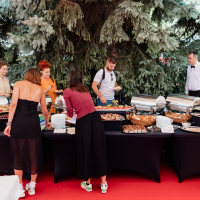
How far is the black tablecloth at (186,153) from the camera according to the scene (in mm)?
2371

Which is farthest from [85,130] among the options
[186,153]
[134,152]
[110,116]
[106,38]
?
[106,38]

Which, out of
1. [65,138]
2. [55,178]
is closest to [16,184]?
[65,138]

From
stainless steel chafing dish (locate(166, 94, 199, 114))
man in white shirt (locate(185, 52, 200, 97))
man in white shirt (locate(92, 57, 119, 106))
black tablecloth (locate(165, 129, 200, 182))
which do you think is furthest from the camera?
man in white shirt (locate(185, 52, 200, 97))

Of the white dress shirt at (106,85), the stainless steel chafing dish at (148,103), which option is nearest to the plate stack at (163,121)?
the stainless steel chafing dish at (148,103)

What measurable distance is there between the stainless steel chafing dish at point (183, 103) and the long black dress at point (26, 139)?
196 cm

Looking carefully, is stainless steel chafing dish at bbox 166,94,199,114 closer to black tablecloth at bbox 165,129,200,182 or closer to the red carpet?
black tablecloth at bbox 165,129,200,182

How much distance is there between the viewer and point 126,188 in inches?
93.9

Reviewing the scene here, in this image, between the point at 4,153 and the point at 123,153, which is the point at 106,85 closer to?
the point at 123,153

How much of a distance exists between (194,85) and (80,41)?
2.86m

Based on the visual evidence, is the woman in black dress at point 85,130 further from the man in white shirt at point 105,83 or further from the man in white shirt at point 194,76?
the man in white shirt at point 194,76

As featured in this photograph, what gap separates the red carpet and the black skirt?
25 cm

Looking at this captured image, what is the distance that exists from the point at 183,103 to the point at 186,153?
77 cm

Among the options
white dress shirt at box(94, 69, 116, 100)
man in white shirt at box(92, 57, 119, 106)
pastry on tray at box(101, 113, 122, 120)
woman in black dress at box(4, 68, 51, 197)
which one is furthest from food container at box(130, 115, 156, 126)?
woman in black dress at box(4, 68, 51, 197)

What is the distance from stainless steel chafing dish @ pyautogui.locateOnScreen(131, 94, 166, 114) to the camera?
2861 millimetres
